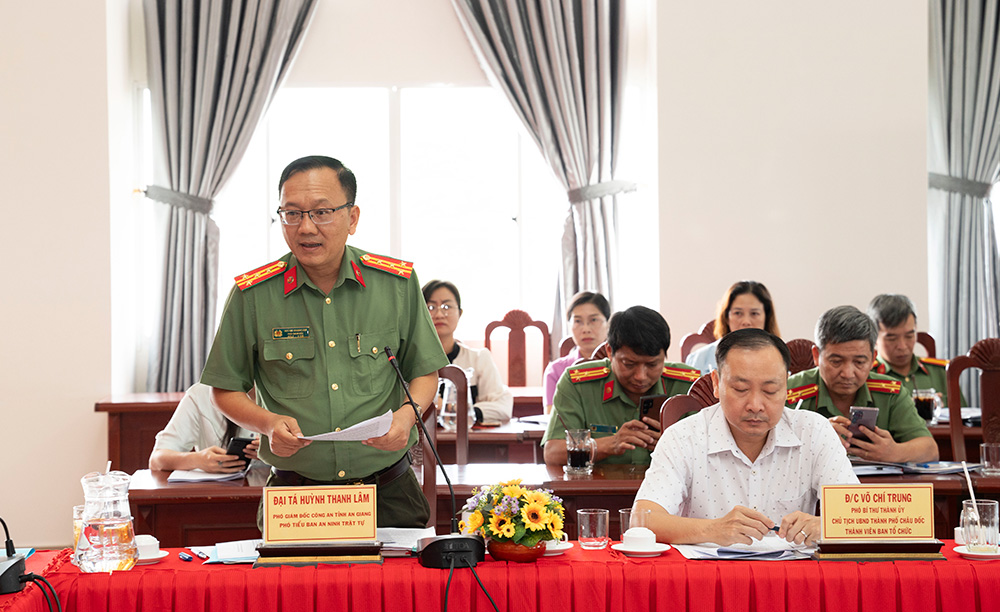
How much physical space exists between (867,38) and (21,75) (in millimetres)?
4389

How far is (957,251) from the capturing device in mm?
5703

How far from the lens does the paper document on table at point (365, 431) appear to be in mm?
1765

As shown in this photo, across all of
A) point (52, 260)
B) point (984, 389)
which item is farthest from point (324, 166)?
point (52, 260)

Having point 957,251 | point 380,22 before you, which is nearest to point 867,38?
point 957,251

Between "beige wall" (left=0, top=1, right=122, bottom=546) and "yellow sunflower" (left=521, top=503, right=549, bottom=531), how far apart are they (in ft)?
12.0

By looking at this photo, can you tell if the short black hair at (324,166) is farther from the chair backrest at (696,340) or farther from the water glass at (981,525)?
the chair backrest at (696,340)

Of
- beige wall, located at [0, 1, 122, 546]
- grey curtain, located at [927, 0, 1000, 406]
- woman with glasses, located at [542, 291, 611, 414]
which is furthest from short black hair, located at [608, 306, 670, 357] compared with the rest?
grey curtain, located at [927, 0, 1000, 406]

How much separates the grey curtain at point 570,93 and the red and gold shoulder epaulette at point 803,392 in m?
2.43

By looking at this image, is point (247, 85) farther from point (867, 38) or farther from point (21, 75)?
point (867, 38)

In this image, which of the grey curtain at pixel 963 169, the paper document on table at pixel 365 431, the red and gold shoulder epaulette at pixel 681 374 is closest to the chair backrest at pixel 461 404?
the red and gold shoulder epaulette at pixel 681 374

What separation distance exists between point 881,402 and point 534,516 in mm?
1783

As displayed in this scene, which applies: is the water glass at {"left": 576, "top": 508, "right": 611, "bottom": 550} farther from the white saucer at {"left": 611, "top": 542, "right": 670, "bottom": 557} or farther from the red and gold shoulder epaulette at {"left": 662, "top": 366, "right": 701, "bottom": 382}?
the red and gold shoulder epaulette at {"left": 662, "top": 366, "right": 701, "bottom": 382}

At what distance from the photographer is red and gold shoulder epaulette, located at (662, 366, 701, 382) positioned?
124 inches

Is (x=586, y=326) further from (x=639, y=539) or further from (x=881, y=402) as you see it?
(x=639, y=539)
